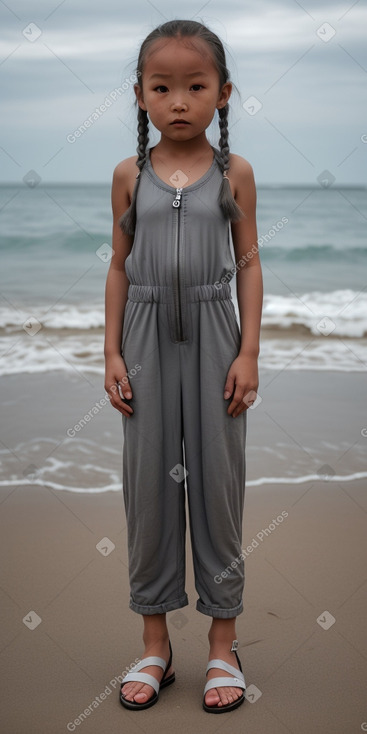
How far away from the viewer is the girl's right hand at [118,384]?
2.46 metres

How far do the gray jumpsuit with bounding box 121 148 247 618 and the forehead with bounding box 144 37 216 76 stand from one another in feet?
0.86

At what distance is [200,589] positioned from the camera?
2.57 m

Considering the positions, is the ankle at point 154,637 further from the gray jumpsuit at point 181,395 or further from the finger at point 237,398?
the finger at point 237,398

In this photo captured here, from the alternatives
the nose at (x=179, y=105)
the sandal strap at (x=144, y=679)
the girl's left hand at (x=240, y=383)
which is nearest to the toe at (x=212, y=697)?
the sandal strap at (x=144, y=679)

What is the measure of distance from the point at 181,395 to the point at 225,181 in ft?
1.92

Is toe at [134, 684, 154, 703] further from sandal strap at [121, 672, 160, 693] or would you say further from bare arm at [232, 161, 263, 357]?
bare arm at [232, 161, 263, 357]

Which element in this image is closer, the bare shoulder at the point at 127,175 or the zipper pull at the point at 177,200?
the zipper pull at the point at 177,200

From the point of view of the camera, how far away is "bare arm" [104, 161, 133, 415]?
8.13 feet

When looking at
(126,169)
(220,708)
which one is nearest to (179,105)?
(126,169)

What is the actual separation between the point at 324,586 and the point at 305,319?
202 inches

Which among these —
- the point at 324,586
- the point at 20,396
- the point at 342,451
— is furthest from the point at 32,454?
the point at 324,586

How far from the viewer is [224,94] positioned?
7.96ft

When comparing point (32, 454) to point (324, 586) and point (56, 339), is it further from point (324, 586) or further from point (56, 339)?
point (56, 339)

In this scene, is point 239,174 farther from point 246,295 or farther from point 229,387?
point 229,387
